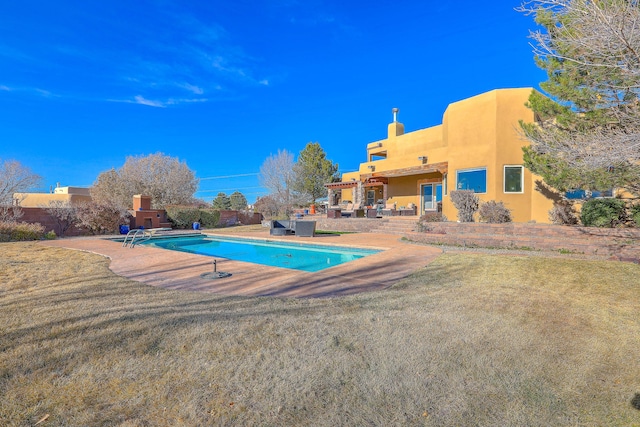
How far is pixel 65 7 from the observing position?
624 inches

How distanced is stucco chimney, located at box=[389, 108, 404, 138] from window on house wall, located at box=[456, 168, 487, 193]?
9.76 meters

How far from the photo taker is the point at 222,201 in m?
41.5

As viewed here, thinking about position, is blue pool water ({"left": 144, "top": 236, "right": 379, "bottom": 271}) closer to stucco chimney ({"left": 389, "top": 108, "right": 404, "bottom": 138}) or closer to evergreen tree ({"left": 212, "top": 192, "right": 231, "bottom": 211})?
stucco chimney ({"left": 389, "top": 108, "right": 404, "bottom": 138})

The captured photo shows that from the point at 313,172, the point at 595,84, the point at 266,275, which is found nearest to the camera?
the point at 595,84

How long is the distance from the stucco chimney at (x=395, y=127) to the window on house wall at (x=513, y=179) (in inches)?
449

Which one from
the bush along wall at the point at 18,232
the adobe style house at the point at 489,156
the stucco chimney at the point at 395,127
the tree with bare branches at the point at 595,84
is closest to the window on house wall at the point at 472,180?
the adobe style house at the point at 489,156

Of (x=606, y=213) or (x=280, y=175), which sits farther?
(x=280, y=175)

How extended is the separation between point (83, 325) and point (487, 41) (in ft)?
78.3

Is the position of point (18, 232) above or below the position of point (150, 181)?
below

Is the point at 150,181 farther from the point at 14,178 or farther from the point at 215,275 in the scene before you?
the point at 215,275

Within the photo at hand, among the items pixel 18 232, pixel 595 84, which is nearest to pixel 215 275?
pixel 595 84

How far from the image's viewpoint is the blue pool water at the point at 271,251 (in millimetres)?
9961

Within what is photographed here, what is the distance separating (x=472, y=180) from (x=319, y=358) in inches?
535

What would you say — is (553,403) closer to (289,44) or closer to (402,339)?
(402,339)
